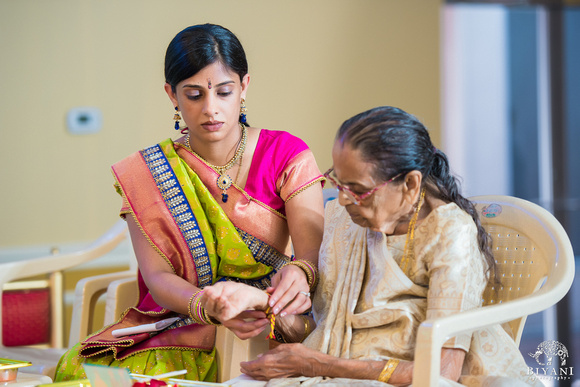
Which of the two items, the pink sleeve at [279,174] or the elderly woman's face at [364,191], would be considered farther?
the pink sleeve at [279,174]

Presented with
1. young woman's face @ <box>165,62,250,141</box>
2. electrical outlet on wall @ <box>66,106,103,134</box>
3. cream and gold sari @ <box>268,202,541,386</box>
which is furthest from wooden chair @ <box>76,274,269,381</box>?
electrical outlet on wall @ <box>66,106,103,134</box>

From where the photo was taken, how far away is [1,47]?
355 cm

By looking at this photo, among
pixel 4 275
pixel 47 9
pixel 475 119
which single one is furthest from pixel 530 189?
pixel 4 275

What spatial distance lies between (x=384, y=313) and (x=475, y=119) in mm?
4330

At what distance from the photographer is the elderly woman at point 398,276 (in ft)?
5.20

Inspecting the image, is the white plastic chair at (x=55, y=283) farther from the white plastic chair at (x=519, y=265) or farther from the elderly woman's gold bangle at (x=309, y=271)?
the white plastic chair at (x=519, y=265)

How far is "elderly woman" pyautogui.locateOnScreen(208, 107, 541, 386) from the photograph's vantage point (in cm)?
159

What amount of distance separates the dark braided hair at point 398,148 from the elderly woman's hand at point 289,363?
Answer: 1.48 feet

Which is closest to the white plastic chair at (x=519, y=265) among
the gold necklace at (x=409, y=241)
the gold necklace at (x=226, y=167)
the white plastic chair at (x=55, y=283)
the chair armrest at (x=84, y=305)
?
the gold necklace at (x=409, y=241)

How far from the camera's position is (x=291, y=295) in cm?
182

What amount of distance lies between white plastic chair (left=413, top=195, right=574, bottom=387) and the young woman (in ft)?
1.67

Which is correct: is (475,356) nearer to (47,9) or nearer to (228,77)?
(228,77)

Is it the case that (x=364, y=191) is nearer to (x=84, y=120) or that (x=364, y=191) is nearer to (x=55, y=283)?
(x=55, y=283)

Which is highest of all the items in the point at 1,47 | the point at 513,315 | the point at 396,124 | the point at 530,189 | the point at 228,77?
the point at 1,47
